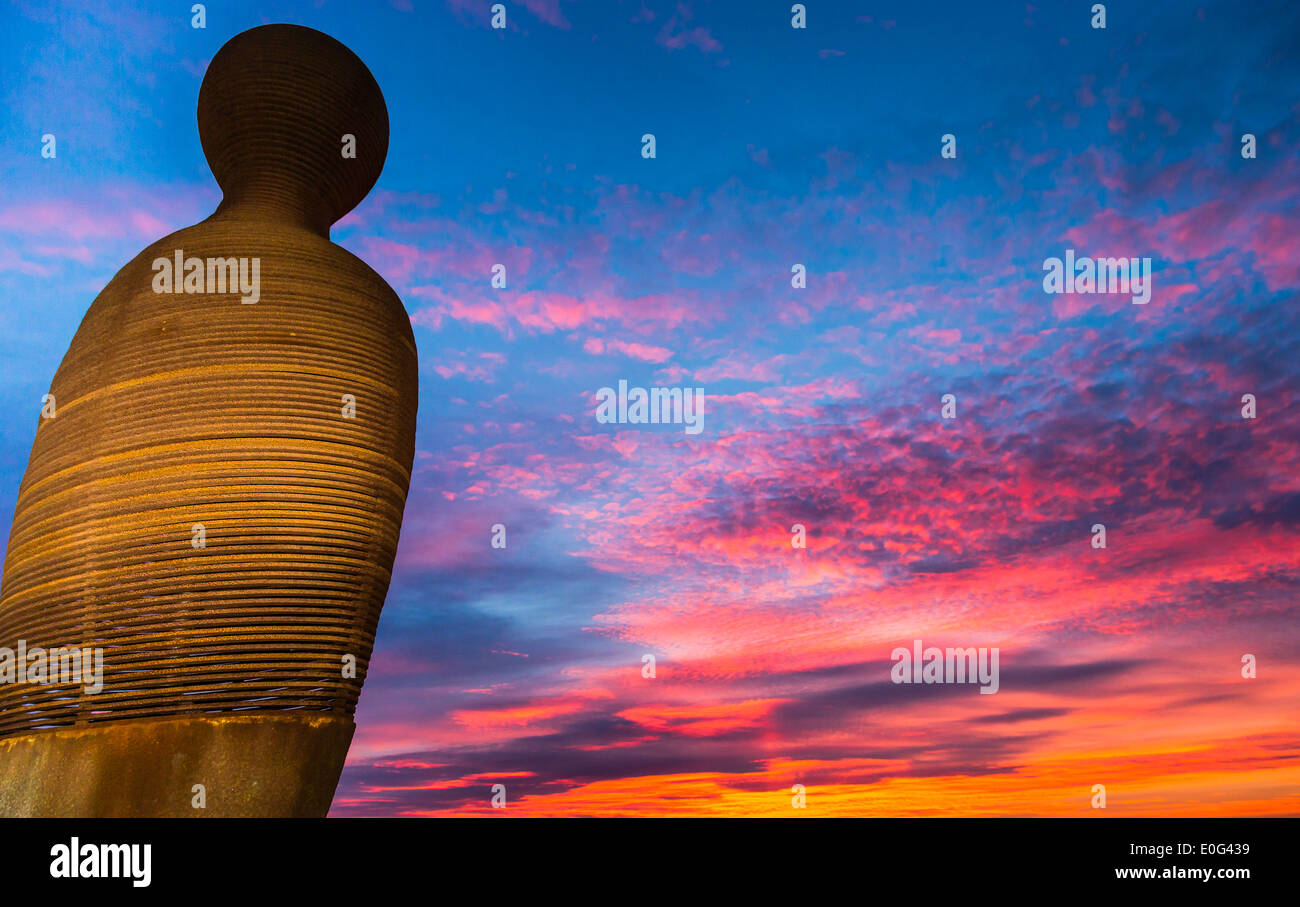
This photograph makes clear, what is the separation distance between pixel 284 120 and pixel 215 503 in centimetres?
517

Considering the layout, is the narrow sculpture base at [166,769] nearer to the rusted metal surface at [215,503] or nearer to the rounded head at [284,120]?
the rusted metal surface at [215,503]

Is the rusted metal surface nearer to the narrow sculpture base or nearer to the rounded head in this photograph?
the narrow sculpture base

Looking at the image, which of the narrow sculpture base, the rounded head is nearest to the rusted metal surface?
the narrow sculpture base

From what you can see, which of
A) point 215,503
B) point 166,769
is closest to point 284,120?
point 215,503

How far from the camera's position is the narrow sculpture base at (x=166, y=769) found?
884 cm

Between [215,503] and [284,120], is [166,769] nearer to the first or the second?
[215,503]

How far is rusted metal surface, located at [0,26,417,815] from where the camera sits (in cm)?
919

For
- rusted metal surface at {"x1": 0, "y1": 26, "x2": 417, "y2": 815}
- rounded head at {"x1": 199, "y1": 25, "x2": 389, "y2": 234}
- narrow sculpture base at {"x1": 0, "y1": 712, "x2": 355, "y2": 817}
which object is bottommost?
narrow sculpture base at {"x1": 0, "y1": 712, "x2": 355, "y2": 817}

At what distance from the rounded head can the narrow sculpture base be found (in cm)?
597

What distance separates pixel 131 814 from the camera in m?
8.82

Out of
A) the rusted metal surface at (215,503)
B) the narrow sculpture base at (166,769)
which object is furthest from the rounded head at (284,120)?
the narrow sculpture base at (166,769)

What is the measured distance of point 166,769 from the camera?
8859 mm

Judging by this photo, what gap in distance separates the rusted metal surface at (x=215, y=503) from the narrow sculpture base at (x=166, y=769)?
0.04 m
